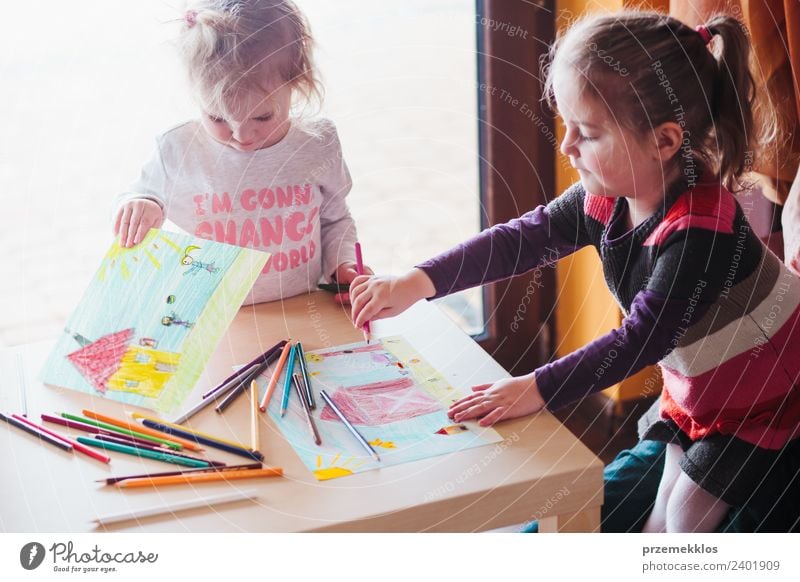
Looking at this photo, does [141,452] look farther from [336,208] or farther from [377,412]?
[336,208]

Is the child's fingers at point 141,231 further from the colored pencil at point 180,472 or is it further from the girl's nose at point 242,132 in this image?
the colored pencil at point 180,472

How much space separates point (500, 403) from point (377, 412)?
9cm

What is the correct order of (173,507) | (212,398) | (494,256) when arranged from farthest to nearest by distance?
(494,256) < (212,398) < (173,507)

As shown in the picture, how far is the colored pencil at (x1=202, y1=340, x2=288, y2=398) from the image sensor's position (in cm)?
72

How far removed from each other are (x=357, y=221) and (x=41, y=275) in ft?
0.97

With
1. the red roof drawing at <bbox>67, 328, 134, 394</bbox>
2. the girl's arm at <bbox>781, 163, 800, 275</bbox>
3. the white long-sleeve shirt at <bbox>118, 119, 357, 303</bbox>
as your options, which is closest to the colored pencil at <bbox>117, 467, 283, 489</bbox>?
the red roof drawing at <bbox>67, 328, 134, 394</bbox>

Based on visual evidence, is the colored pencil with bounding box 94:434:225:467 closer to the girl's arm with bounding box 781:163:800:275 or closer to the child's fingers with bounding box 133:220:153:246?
the child's fingers with bounding box 133:220:153:246

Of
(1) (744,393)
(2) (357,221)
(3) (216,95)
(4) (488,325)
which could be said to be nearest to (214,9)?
(3) (216,95)

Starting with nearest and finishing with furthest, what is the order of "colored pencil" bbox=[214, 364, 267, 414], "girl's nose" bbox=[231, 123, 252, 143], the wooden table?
the wooden table
"colored pencil" bbox=[214, 364, 267, 414]
"girl's nose" bbox=[231, 123, 252, 143]

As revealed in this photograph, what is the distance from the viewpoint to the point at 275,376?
74 cm

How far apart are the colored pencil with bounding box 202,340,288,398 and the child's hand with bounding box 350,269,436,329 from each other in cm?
7

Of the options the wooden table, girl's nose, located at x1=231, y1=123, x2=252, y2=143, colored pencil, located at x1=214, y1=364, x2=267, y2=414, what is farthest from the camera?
girl's nose, located at x1=231, y1=123, x2=252, y2=143

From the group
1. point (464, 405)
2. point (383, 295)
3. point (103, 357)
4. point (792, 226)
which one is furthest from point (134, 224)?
point (792, 226)
